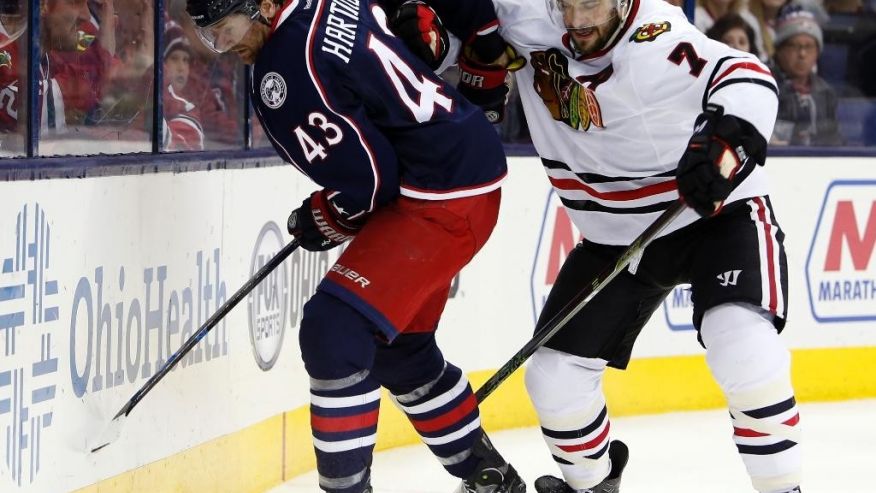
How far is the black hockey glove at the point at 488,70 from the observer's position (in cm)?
301

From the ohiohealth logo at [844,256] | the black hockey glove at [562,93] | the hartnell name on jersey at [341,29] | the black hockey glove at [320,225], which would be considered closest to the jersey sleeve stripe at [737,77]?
the black hockey glove at [562,93]

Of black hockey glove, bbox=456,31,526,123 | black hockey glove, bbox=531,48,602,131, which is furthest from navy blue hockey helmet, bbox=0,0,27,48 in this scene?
black hockey glove, bbox=531,48,602,131

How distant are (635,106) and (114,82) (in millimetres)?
1160

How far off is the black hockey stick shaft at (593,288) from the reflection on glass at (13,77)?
3.34 feet

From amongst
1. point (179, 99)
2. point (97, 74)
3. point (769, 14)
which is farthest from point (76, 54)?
point (769, 14)

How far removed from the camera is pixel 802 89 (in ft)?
18.5

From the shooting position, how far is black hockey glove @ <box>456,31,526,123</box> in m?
3.01

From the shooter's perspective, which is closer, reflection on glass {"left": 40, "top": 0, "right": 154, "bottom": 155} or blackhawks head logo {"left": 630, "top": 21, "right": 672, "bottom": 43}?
blackhawks head logo {"left": 630, "top": 21, "right": 672, "bottom": 43}

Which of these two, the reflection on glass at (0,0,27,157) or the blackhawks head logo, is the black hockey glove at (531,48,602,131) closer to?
the blackhawks head logo

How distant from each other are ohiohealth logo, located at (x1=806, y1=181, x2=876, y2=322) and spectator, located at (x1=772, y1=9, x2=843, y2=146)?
0.29 meters

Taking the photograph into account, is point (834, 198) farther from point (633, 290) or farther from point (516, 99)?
point (633, 290)

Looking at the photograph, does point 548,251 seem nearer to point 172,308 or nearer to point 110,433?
point 172,308

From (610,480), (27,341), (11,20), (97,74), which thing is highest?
(11,20)

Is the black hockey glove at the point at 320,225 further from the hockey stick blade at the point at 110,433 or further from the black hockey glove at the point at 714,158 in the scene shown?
the black hockey glove at the point at 714,158
